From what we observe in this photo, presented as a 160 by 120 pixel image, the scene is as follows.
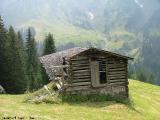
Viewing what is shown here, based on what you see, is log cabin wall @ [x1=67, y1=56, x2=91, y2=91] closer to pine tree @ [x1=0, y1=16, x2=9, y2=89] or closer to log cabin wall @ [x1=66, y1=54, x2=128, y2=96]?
log cabin wall @ [x1=66, y1=54, x2=128, y2=96]

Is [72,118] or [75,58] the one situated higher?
[75,58]

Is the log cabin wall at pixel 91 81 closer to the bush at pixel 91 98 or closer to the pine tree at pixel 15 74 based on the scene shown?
the bush at pixel 91 98

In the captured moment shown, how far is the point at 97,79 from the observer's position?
46.4 meters

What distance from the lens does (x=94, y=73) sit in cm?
4628

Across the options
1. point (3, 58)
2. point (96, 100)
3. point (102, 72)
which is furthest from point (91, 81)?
point (3, 58)

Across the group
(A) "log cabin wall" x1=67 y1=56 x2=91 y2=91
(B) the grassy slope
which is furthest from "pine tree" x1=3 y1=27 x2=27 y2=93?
(B) the grassy slope

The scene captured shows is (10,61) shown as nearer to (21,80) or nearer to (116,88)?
(21,80)

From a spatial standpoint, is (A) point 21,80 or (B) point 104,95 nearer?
(B) point 104,95

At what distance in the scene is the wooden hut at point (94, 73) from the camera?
45.4 meters

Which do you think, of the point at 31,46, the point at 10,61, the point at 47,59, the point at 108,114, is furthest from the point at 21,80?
the point at 108,114

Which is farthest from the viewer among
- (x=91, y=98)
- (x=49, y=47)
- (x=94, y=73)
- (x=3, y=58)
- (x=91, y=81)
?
(x=49, y=47)

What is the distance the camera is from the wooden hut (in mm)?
45406

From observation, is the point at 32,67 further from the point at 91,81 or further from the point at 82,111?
the point at 82,111

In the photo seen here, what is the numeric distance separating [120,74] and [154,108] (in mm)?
6439
